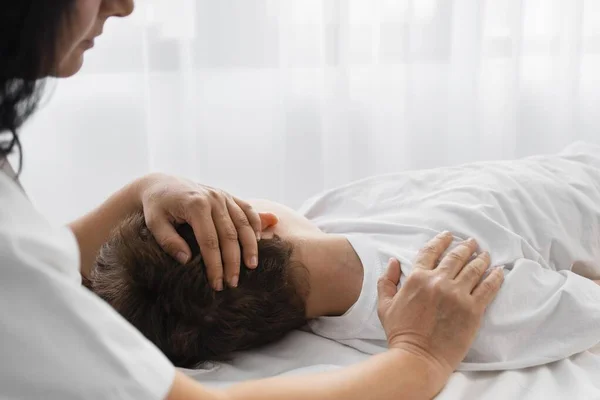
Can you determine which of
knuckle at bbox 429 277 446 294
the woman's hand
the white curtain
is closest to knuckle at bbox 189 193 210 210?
the woman's hand

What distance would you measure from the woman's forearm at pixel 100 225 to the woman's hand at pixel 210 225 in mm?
159

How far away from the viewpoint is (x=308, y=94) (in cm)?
244

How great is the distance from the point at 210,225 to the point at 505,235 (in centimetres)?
54

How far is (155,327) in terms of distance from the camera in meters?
1.13

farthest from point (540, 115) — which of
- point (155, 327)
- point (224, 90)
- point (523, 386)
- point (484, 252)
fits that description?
point (155, 327)

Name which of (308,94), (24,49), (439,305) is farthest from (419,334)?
(308,94)

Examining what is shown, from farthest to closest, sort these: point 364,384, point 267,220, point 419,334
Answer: point 267,220 < point 419,334 < point 364,384

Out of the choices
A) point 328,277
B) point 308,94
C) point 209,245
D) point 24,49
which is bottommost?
point 328,277

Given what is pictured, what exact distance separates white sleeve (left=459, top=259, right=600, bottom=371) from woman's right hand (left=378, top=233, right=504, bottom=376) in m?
0.04

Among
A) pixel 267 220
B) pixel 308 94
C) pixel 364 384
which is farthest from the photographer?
pixel 308 94

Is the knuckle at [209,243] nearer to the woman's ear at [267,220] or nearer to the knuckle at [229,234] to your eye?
the knuckle at [229,234]

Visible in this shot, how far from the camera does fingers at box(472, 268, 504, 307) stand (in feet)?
3.65

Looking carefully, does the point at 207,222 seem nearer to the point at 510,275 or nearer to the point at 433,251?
the point at 433,251

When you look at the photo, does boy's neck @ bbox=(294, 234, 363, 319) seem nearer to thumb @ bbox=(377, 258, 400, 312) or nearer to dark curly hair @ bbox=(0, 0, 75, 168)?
Result: thumb @ bbox=(377, 258, 400, 312)
